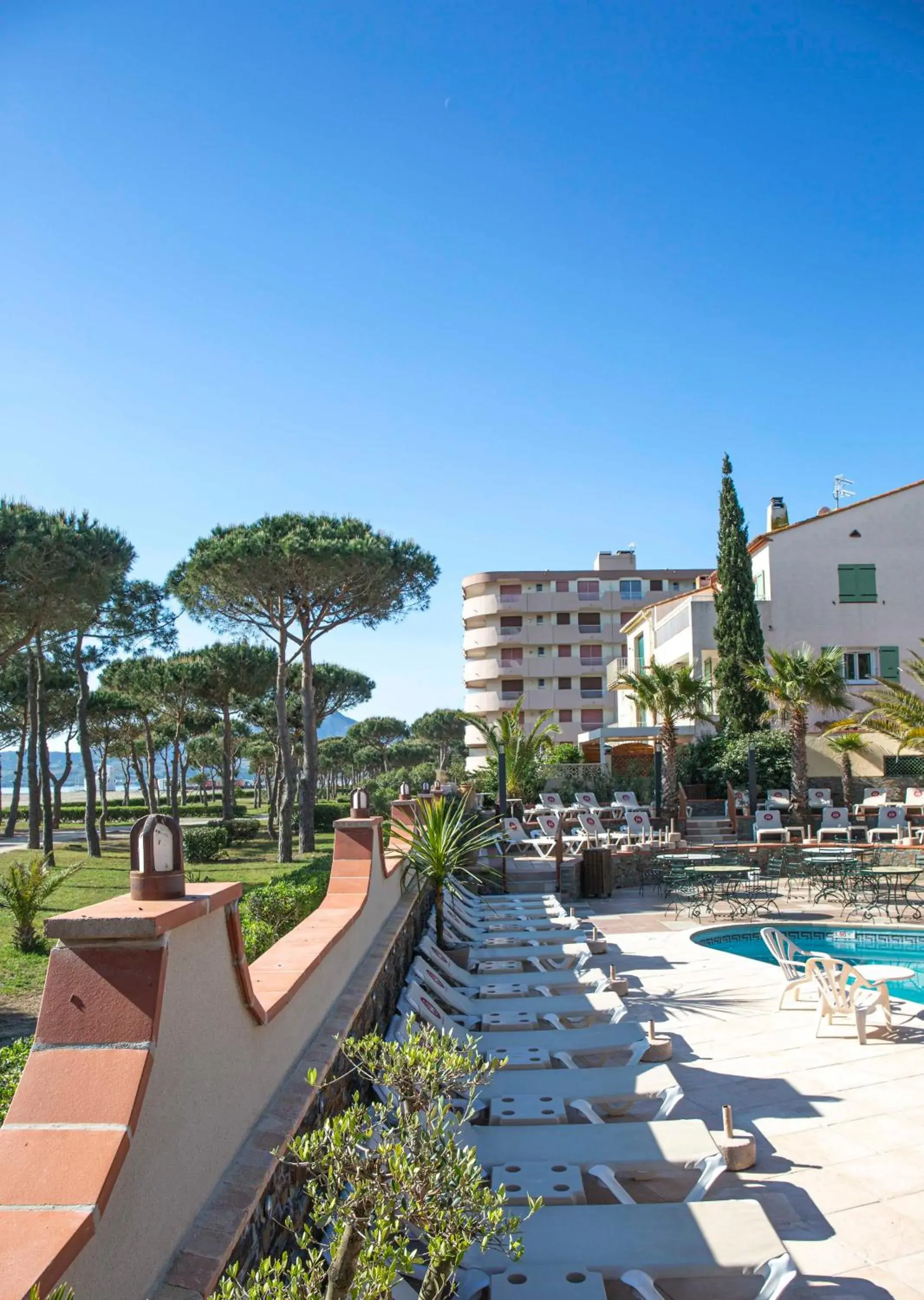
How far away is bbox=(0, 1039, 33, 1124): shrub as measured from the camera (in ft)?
12.0

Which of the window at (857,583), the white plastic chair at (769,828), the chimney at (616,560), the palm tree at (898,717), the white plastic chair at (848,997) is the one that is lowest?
the white plastic chair at (848,997)

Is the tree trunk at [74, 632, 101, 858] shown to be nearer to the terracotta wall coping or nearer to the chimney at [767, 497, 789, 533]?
the terracotta wall coping

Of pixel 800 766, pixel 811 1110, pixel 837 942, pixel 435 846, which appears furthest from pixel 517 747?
Result: pixel 811 1110

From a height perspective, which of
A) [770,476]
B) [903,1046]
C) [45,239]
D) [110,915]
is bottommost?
[903,1046]

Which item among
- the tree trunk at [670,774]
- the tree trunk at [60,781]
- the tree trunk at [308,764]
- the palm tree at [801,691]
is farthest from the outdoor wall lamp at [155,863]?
the tree trunk at [60,781]

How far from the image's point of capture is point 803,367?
54.7ft

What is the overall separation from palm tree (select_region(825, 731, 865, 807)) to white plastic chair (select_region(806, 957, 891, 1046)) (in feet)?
51.4

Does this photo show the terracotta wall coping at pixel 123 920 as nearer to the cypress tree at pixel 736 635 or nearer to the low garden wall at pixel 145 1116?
the low garden wall at pixel 145 1116

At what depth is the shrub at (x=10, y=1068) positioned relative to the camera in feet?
12.0

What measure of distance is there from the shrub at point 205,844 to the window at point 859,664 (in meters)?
21.3

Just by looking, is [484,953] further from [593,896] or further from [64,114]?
[64,114]

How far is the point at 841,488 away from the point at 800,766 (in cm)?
2022

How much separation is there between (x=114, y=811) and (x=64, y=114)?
49.7 metres

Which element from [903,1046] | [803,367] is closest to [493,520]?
[803,367]
